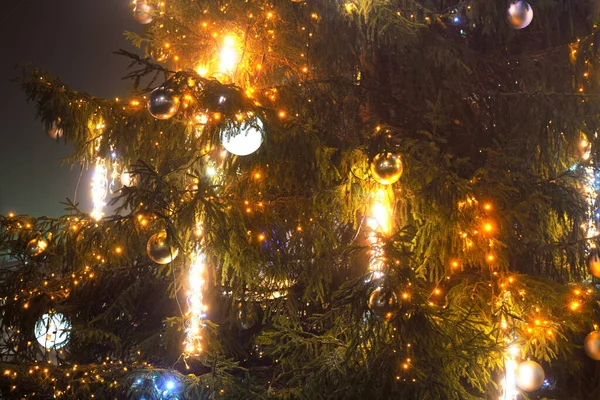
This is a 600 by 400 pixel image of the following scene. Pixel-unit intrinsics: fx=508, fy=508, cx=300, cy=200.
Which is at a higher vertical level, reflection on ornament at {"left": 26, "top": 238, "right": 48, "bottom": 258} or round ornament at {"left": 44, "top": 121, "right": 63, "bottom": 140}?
Answer: round ornament at {"left": 44, "top": 121, "right": 63, "bottom": 140}

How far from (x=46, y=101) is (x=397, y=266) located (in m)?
1.72

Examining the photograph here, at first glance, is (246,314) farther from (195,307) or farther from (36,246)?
(36,246)

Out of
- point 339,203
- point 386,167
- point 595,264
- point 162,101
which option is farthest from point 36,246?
point 595,264

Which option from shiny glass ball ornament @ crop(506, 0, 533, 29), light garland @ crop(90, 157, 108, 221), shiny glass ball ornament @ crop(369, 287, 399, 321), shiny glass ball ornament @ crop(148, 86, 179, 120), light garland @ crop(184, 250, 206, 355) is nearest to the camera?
shiny glass ball ornament @ crop(369, 287, 399, 321)

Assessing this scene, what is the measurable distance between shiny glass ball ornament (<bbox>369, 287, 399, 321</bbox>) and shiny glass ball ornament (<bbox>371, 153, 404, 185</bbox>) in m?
0.48

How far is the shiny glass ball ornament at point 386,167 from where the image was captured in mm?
2123

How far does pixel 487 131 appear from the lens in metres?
3.02

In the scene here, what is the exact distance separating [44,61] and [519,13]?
371 cm

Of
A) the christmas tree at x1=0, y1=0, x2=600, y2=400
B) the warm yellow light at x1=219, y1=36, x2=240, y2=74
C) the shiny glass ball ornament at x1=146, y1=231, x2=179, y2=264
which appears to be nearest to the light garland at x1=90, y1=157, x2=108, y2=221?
the christmas tree at x1=0, y1=0, x2=600, y2=400

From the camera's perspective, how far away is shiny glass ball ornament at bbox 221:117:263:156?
2084 mm

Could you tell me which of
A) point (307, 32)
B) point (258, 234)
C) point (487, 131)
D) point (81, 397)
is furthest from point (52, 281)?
point (487, 131)

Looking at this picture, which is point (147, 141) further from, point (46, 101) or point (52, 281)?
point (52, 281)

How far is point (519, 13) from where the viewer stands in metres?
2.62

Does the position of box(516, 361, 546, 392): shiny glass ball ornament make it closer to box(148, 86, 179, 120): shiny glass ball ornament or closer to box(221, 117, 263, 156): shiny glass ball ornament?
box(221, 117, 263, 156): shiny glass ball ornament
